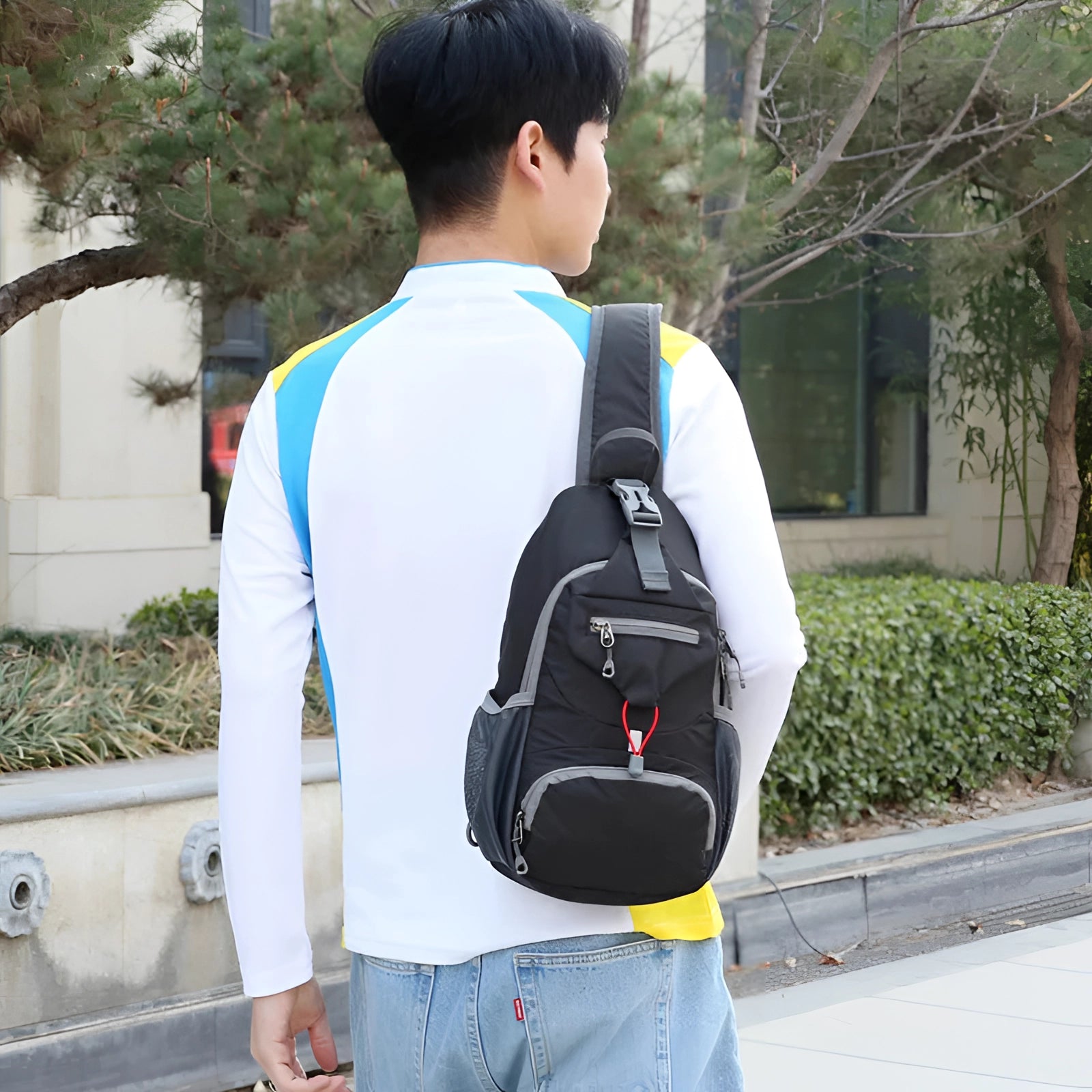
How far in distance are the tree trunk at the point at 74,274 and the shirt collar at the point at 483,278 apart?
15.4ft

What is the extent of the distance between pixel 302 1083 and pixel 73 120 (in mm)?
3828

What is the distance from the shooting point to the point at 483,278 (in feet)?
4.69

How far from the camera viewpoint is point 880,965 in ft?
17.5

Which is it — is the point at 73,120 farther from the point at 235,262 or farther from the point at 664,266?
the point at 664,266

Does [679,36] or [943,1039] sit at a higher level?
[679,36]

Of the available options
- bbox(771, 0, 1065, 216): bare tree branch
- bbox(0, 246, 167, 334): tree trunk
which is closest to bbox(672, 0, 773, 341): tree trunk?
bbox(771, 0, 1065, 216): bare tree branch

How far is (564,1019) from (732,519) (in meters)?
0.46

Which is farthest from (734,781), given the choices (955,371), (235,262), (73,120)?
(955,371)

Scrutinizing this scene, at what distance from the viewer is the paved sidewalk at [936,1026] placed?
402 centimetres

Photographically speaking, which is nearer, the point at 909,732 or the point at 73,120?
the point at 73,120

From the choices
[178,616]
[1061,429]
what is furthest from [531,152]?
[1061,429]

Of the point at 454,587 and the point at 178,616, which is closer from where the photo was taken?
the point at 454,587

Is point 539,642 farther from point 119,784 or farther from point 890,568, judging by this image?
point 890,568

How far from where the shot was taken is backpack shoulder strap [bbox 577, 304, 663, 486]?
1.29m
